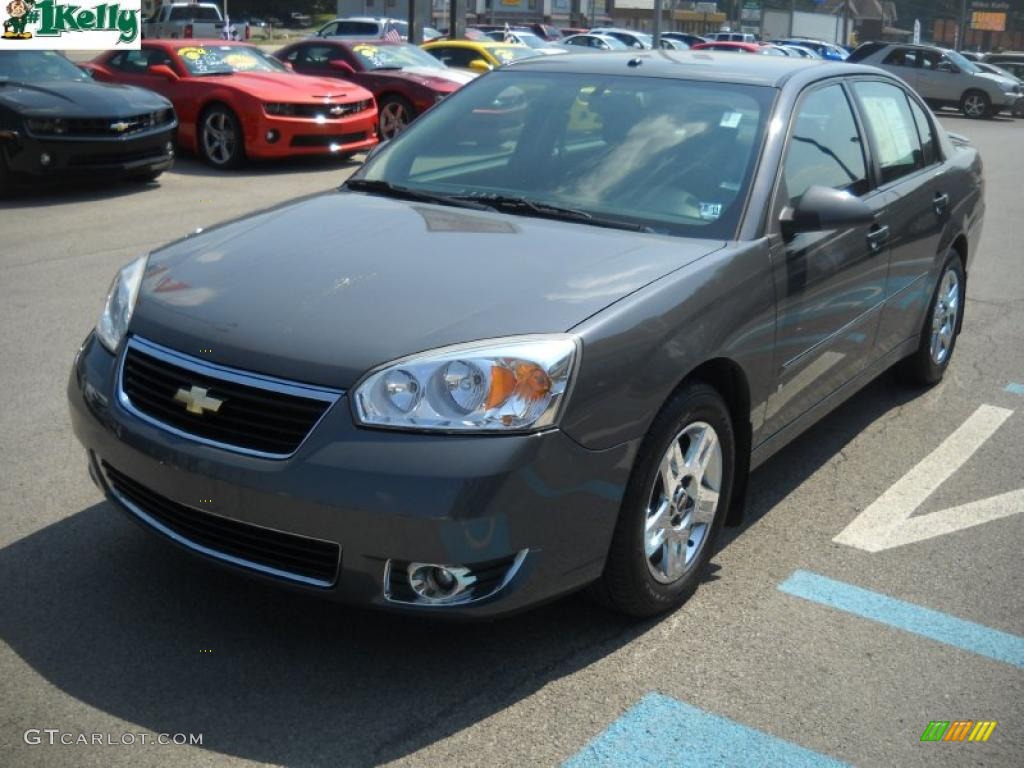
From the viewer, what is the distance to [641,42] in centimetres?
4166

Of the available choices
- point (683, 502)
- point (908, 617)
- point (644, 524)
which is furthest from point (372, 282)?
point (908, 617)

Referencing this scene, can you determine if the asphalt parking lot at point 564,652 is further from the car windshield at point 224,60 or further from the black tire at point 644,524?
the car windshield at point 224,60

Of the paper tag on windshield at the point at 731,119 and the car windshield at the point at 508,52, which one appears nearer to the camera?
the paper tag on windshield at the point at 731,119

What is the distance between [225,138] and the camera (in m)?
13.6

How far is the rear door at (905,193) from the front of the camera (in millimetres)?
5109

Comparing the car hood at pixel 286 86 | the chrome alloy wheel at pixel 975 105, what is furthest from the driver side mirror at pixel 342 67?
the chrome alloy wheel at pixel 975 105

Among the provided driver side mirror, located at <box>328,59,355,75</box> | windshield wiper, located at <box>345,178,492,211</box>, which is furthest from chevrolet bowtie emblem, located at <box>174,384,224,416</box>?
driver side mirror, located at <box>328,59,355,75</box>

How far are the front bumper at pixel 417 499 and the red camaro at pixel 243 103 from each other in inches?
416

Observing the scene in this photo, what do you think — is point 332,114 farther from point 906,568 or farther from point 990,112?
point 990,112

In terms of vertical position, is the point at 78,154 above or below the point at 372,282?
below

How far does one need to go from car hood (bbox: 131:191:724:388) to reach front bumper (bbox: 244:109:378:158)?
30.9 feet

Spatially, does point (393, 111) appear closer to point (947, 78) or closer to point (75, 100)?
point (75, 100)

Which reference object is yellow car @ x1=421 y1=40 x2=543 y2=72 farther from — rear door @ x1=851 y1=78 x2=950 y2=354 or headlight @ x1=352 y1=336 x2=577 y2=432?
headlight @ x1=352 y1=336 x2=577 y2=432

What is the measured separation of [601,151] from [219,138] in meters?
10.1
